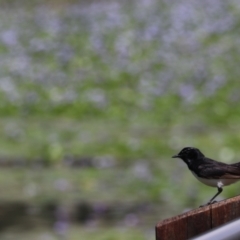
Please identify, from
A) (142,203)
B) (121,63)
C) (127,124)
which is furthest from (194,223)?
(121,63)

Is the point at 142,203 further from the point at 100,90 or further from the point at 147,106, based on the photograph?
the point at 100,90

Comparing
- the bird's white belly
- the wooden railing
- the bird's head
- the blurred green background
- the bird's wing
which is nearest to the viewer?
the wooden railing

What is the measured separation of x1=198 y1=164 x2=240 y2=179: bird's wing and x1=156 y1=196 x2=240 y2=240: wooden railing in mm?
495

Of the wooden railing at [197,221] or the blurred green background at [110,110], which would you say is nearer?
the wooden railing at [197,221]

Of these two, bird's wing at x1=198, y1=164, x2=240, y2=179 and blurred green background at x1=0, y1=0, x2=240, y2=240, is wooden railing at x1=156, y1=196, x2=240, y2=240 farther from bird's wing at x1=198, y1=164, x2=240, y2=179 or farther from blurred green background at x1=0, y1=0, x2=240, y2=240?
blurred green background at x1=0, y1=0, x2=240, y2=240

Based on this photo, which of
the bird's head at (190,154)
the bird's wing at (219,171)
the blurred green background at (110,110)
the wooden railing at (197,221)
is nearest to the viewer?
the wooden railing at (197,221)

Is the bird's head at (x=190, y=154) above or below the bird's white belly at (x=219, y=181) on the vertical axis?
above

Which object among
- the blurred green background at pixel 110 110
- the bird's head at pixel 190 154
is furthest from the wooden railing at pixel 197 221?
the blurred green background at pixel 110 110

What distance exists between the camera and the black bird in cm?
252

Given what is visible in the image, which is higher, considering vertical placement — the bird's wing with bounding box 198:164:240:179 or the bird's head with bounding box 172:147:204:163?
the bird's head with bounding box 172:147:204:163

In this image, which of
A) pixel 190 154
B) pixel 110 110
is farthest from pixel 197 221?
pixel 110 110

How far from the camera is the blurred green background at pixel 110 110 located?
20.3 ft

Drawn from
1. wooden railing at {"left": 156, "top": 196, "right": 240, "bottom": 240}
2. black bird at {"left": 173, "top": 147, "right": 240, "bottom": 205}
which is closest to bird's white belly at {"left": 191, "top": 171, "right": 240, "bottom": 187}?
black bird at {"left": 173, "top": 147, "right": 240, "bottom": 205}

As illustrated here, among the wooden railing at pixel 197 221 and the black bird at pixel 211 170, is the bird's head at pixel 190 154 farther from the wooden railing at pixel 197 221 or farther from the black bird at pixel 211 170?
the wooden railing at pixel 197 221
